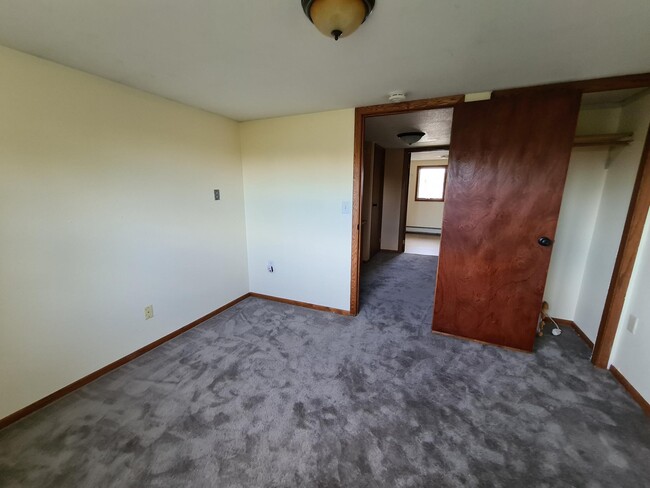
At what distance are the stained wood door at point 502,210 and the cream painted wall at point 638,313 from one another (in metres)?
0.49

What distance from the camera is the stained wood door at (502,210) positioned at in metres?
1.87

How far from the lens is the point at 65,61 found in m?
1.56

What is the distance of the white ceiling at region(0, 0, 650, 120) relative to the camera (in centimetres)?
110

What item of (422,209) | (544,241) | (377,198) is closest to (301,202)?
(544,241)

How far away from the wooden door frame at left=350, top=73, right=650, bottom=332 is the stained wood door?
4.1 inches

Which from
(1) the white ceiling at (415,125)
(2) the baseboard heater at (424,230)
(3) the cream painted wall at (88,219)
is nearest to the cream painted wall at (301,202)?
(3) the cream painted wall at (88,219)

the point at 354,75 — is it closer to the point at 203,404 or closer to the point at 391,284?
the point at 203,404

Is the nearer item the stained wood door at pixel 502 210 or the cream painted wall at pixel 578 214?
Answer: the stained wood door at pixel 502 210

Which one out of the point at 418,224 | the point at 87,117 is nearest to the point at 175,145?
the point at 87,117

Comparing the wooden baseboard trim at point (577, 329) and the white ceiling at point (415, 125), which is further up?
the white ceiling at point (415, 125)

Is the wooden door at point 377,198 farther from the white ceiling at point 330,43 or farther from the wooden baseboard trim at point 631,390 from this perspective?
the wooden baseboard trim at point 631,390

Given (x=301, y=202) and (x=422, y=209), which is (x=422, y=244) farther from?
(x=301, y=202)

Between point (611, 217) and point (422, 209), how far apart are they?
230 inches

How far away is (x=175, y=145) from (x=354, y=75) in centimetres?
162
